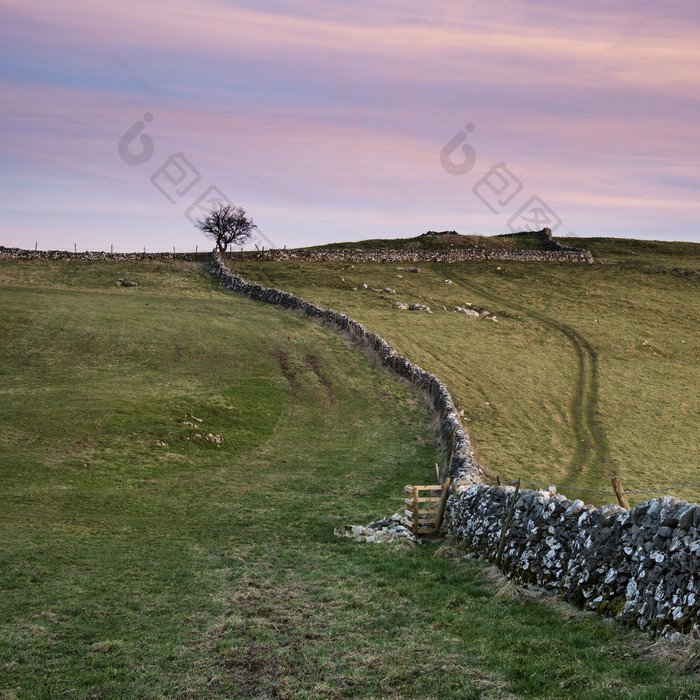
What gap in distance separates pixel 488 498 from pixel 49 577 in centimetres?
950

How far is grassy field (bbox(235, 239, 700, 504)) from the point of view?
30234 millimetres

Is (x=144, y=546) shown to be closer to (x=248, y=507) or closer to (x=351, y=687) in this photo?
(x=248, y=507)

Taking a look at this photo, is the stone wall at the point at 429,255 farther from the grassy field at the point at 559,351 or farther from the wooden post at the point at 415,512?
the wooden post at the point at 415,512

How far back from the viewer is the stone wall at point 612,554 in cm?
953

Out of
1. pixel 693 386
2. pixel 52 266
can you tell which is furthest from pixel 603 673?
pixel 52 266

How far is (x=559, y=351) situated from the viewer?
4869cm

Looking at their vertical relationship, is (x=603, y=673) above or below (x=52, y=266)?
below

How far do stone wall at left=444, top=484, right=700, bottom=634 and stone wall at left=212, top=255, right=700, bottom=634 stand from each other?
13mm

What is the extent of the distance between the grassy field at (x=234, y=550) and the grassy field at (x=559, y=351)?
486 cm

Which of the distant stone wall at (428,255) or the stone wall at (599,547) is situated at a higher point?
the distant stone wall at (428,255)

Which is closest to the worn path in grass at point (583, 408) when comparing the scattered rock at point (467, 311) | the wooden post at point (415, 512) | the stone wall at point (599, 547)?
the scattered rock at point (467, 311)

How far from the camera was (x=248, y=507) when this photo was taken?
21.4 meters

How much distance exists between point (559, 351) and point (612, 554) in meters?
39.2

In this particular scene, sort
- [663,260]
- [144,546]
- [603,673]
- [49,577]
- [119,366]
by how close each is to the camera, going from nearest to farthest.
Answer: [603,673] → [49,577] → [144,546] → [119,366] → [663,260]
